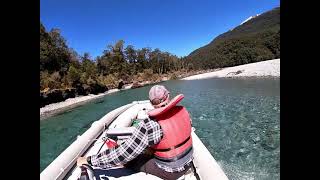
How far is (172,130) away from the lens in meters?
2.41

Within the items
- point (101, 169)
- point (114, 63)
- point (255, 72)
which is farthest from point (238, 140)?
point (114, 63)

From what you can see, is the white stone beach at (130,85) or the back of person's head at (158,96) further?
the white stone beach at (130,85)

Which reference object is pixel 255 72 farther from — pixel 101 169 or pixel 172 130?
pixel 172 130

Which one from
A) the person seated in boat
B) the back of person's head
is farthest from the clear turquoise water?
the back of person's head

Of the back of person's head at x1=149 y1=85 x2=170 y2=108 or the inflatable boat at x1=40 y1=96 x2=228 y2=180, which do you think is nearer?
the back of person's head at x1=149 y1=85 x2=170 y2=108

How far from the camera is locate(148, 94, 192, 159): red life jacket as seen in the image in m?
2.39

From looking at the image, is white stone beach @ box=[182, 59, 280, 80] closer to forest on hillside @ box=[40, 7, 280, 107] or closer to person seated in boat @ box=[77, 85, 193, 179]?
forest on hillside @ box=[40, 7, 280, 107]

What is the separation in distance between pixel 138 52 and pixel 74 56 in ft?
74.0

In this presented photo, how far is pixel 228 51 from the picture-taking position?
83688mm

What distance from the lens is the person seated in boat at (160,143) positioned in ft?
7.69

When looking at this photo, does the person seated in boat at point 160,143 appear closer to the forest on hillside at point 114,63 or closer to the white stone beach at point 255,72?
the forest on hillside at point 114,63

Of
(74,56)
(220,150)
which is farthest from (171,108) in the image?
(74,56)

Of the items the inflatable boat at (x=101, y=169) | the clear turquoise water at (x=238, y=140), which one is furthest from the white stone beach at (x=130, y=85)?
the inflatable boat at (x=101, y=169)
